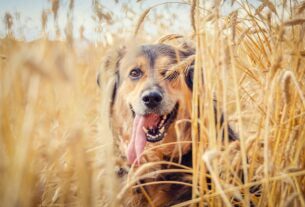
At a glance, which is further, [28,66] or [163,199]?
[163,199]

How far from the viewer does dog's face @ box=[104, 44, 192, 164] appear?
234 cm

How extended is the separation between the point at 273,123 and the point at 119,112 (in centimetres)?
147

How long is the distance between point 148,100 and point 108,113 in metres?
1.37

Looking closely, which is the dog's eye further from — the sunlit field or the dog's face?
the sunlit field

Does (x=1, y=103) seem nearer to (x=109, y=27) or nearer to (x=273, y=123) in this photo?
(x=109, y=27)

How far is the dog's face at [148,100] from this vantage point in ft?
7.68

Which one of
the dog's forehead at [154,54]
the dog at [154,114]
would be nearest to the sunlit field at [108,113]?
the dog at [154,114]

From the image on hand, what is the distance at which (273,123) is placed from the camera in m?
1.49

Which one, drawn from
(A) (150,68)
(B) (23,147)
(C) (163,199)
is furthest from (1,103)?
(A) (150,68)

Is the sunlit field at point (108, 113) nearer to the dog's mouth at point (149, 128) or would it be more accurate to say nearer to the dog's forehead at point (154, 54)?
the dog's mouth at point (149, 128)

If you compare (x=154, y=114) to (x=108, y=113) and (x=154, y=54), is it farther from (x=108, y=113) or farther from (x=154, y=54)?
(x=108, y=113)

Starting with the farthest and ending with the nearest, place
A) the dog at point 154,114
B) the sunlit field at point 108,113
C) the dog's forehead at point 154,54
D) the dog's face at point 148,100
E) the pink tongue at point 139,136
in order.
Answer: the dog's forehead at point 154,54 < the dog's face at point 148,100 < the pink tongue at point 139,136 < the dog at point 154,114 < the sunlit field at point 108,113

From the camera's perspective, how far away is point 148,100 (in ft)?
7.91

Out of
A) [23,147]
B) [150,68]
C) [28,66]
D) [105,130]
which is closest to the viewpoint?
[28,66]
